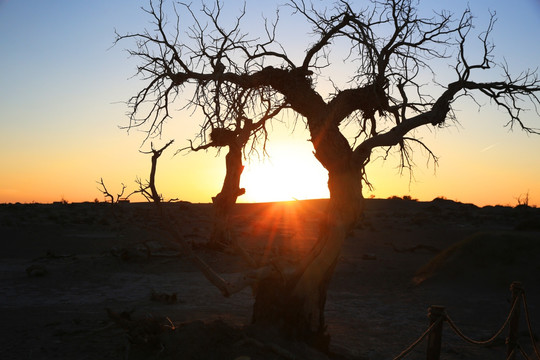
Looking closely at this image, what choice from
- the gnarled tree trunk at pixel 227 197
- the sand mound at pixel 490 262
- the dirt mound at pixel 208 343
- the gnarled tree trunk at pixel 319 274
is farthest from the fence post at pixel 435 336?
the gnarled tree trunk at pixel 227 197

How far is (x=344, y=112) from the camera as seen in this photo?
26.6 ft

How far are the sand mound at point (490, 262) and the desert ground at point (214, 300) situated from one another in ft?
0.11

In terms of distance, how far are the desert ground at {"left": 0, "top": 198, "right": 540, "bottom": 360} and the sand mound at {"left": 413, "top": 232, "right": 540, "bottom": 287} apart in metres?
0.03

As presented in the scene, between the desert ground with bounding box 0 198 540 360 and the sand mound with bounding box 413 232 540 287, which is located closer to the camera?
the desert ground with bounding box 0 198 540 360

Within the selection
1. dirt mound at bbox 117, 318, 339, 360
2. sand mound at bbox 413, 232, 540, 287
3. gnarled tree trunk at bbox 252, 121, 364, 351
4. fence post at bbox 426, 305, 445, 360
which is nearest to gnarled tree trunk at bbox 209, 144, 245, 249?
sand mound at bbox 413, 232, 540, 287

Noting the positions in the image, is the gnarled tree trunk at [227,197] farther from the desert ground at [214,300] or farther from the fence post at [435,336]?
the fence post at [435,336]

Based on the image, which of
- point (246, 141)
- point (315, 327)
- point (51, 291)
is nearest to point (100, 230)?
point (51, 291)

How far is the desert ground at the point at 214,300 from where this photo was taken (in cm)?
665

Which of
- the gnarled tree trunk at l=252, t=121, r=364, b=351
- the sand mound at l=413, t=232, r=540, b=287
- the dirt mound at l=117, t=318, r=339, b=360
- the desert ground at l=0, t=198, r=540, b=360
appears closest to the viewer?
the dirt mound at l=117, t=318, r=339, b=360

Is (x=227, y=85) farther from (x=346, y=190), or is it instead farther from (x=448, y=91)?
(x=448, y=91)

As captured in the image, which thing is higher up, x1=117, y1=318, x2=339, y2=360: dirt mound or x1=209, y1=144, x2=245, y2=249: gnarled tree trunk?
x1=209, y1=144, x2=245, y2=249: gnarled tree trunk

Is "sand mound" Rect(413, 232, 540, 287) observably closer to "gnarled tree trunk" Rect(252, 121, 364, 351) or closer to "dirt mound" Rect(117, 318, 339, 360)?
"gnarled tree trunk" Rect(252, 121, 364, 351)

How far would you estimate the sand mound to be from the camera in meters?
12.8

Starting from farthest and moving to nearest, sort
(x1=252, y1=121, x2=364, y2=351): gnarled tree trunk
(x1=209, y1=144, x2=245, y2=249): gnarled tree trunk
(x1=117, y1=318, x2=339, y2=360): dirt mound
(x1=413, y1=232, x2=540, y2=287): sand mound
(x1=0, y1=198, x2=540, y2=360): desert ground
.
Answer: (x1=209, y1=144, x2=245, y2=249): gnarled tree trunk, (x1=413, y1=232, x2=540, y2=287): sand mound, (x1=252, y1=121, x2=364, y2=351): gnarled tree trunk, (x1=0, y1=198, x2=540, y2=360): desert ground, (x1=117, y1=318, x2=339, y2=360): dirt mound
